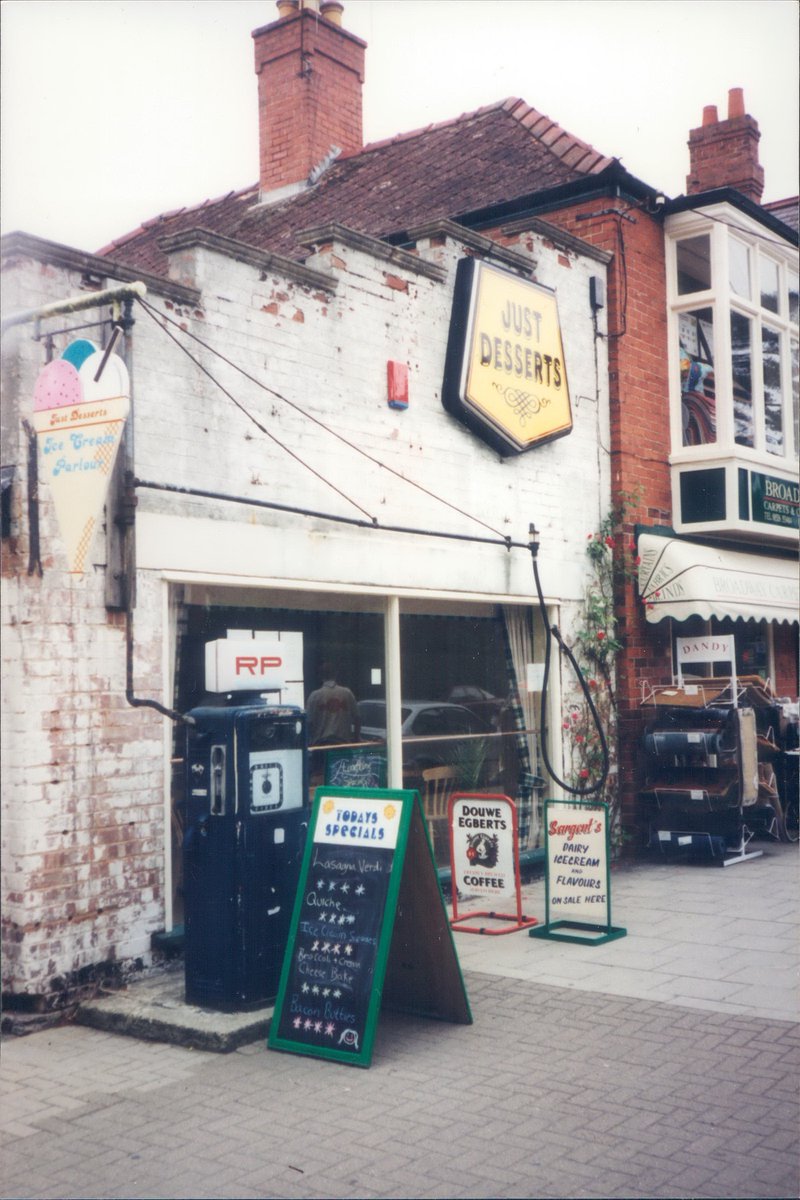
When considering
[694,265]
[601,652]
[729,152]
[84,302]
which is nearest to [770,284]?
[694,265]

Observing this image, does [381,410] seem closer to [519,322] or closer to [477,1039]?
[519,322]

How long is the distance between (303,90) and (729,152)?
5168 mm

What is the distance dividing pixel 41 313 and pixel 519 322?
181 inches

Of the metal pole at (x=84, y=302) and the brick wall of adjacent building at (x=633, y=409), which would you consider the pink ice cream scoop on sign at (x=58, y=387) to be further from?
the brick wall of adjacent building at (x=633, y=409)

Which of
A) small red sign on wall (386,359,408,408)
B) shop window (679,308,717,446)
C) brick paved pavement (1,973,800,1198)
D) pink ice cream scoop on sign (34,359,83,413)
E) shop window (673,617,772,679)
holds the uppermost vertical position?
shop window (679,308,717,446)

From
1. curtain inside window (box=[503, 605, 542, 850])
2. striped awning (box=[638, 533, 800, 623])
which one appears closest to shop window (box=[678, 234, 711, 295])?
striped awning (box=[638, 533, 800, 623])

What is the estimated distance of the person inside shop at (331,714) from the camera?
26.1ft

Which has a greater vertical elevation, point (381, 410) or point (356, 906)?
point (381, 410)

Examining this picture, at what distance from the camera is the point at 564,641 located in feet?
33.2

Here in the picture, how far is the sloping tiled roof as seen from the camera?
11.6 metres

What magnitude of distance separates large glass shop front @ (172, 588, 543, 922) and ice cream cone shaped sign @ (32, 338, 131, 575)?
1.27 m

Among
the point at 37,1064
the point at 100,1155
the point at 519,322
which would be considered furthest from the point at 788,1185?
the point at 519,322

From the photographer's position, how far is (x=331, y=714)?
809 centimetres

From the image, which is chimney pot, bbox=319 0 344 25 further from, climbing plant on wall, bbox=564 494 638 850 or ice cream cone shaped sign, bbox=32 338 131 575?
ice cream cone shaped sign, bbox=32 338 131 575
